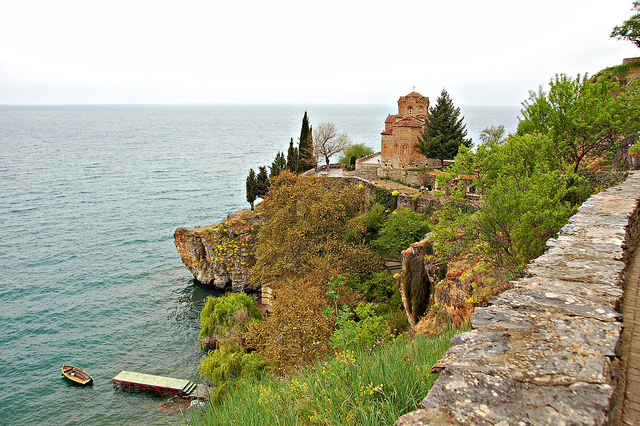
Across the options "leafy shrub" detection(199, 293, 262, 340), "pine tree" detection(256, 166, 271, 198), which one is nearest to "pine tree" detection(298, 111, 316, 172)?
"pine tree" detection(256, 166, 271, 198)

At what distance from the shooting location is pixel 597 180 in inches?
579

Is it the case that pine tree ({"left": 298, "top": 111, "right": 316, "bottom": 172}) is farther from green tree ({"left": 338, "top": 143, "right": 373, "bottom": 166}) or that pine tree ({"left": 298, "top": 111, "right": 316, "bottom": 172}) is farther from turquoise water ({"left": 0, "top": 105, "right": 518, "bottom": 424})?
turquoise water ({"left": 0, "top": 105, "right": 518, "bottom": 424})

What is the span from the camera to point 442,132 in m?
39.5

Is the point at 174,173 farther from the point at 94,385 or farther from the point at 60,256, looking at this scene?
the point at 94,385

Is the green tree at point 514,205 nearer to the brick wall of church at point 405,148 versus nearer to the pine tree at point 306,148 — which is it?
the brick wall of church at point 405,148

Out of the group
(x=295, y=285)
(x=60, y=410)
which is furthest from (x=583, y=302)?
(x=60, y=410)

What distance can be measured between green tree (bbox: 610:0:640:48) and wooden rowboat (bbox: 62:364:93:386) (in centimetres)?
4292

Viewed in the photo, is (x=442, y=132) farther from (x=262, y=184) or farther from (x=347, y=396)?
(x=347, y=396)

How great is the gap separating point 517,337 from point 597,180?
1362cm

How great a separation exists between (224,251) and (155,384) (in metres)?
15.5

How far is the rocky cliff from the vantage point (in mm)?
38062

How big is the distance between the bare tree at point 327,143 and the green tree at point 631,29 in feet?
99.3

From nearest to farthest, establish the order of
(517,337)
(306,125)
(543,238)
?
1. (517,337)
2. (543,238)
3. (306,125)

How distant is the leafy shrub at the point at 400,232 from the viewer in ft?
102
